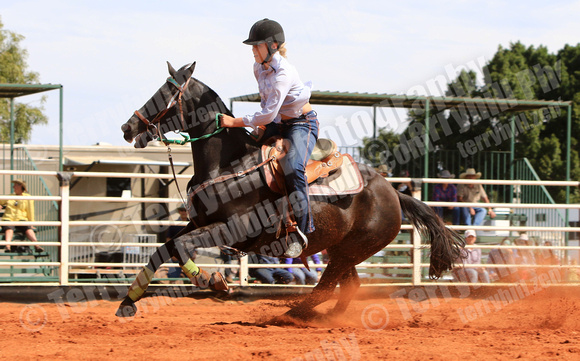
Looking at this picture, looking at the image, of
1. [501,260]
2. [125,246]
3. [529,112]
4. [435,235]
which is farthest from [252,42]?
[529,112]

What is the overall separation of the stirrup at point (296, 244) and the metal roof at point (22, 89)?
20.9 ft

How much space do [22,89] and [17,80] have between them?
1470cm

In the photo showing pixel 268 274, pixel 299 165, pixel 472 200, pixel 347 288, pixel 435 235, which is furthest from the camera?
pixel 472 200

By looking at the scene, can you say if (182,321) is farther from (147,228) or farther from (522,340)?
(147,228)

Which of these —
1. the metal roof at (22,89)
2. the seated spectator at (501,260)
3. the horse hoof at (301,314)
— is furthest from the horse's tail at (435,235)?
the metal roof at (22,89)

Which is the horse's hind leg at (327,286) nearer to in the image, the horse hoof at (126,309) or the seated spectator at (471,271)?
the horse hoof at (126,309)

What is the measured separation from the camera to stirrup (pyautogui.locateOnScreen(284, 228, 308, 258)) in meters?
5.54

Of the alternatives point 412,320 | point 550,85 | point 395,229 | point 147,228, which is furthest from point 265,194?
point 550,85

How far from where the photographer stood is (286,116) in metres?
5.66

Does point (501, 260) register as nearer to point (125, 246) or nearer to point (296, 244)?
point (296, 244)

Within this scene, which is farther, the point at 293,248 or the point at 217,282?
the point at 293,248

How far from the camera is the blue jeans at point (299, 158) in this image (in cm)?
544

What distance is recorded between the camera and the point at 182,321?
6.58 m

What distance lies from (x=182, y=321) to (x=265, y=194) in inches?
78.3
